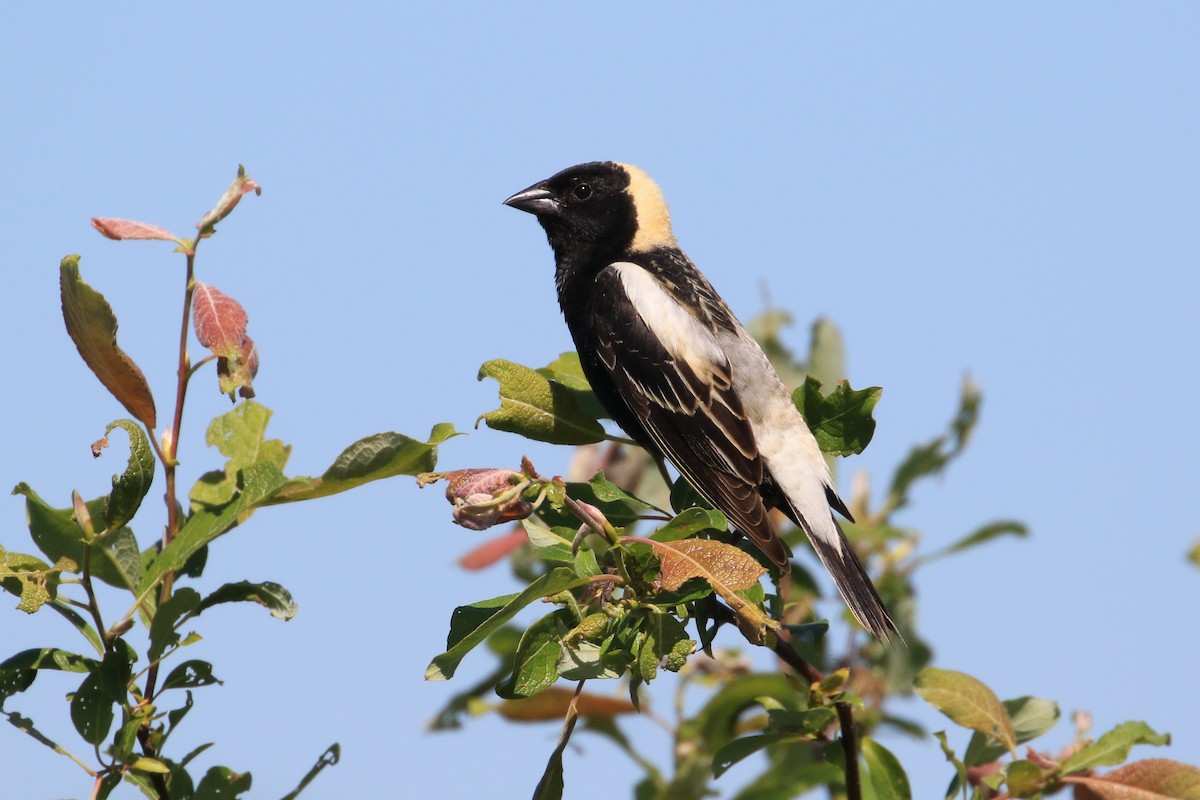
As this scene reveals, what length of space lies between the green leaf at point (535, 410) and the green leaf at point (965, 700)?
2.75 feet

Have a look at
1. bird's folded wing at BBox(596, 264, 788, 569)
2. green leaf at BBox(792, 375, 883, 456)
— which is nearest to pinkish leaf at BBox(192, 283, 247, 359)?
green leaf at BBox(792, 375, 883, 456)

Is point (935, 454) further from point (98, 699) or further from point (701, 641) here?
point (98, 699)

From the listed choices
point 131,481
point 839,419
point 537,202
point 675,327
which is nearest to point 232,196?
point 131,481

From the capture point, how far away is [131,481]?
1.80 meters

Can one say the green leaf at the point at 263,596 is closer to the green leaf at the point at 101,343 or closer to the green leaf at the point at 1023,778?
the green leaf at the point at 101,343

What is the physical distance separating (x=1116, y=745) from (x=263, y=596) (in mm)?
1553

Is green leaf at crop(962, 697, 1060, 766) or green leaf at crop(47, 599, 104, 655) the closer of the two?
green leaf at crop(47, 599, 104, 655)

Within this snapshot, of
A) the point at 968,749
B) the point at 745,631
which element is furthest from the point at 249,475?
the point at 968,749

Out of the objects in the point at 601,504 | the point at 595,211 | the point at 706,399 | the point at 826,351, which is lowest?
the point at 601,504

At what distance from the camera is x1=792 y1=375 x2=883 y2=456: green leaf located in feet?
8.49

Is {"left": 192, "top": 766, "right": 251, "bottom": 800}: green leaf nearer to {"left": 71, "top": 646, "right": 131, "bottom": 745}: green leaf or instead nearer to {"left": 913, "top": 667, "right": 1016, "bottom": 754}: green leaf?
{"left": 71, "top": 646, "right": 131, "bottom": 745}: green leaf

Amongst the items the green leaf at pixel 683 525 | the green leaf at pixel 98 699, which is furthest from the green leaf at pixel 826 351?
the green leaf at pixel 98 699

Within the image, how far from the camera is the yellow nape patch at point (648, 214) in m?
4.32

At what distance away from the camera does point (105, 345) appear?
1.90m
